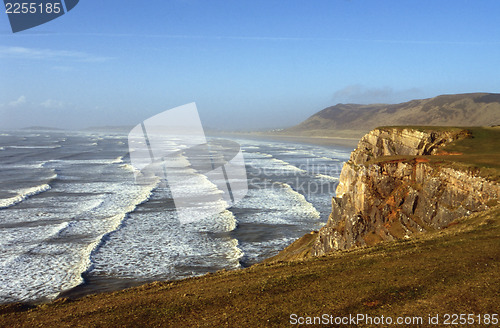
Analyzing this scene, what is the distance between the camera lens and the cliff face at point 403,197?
1670 cm

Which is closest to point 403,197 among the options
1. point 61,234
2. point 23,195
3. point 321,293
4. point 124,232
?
point 321,293

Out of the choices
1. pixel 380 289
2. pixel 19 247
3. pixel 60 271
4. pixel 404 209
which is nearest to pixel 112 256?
pixel 60 271

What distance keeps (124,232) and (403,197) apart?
675 inches

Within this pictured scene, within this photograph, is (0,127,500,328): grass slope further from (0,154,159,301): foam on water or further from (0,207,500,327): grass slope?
(0,154,159,301): foam on water

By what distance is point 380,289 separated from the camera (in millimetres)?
9898

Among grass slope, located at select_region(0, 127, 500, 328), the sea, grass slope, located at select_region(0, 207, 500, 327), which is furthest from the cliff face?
the sea

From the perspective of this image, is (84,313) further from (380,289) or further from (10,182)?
(10,182)

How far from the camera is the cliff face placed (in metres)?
16.7

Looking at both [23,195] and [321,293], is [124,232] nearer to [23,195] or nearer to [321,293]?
[23,195]

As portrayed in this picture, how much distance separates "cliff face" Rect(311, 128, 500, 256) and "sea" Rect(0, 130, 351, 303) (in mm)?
4793

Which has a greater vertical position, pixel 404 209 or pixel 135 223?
pixel 404 209

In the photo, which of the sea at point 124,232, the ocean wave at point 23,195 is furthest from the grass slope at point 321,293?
the ocean wave at point 23,195

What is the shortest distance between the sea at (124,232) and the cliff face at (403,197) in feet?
15.7

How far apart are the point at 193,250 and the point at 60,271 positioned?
682 centimetres
